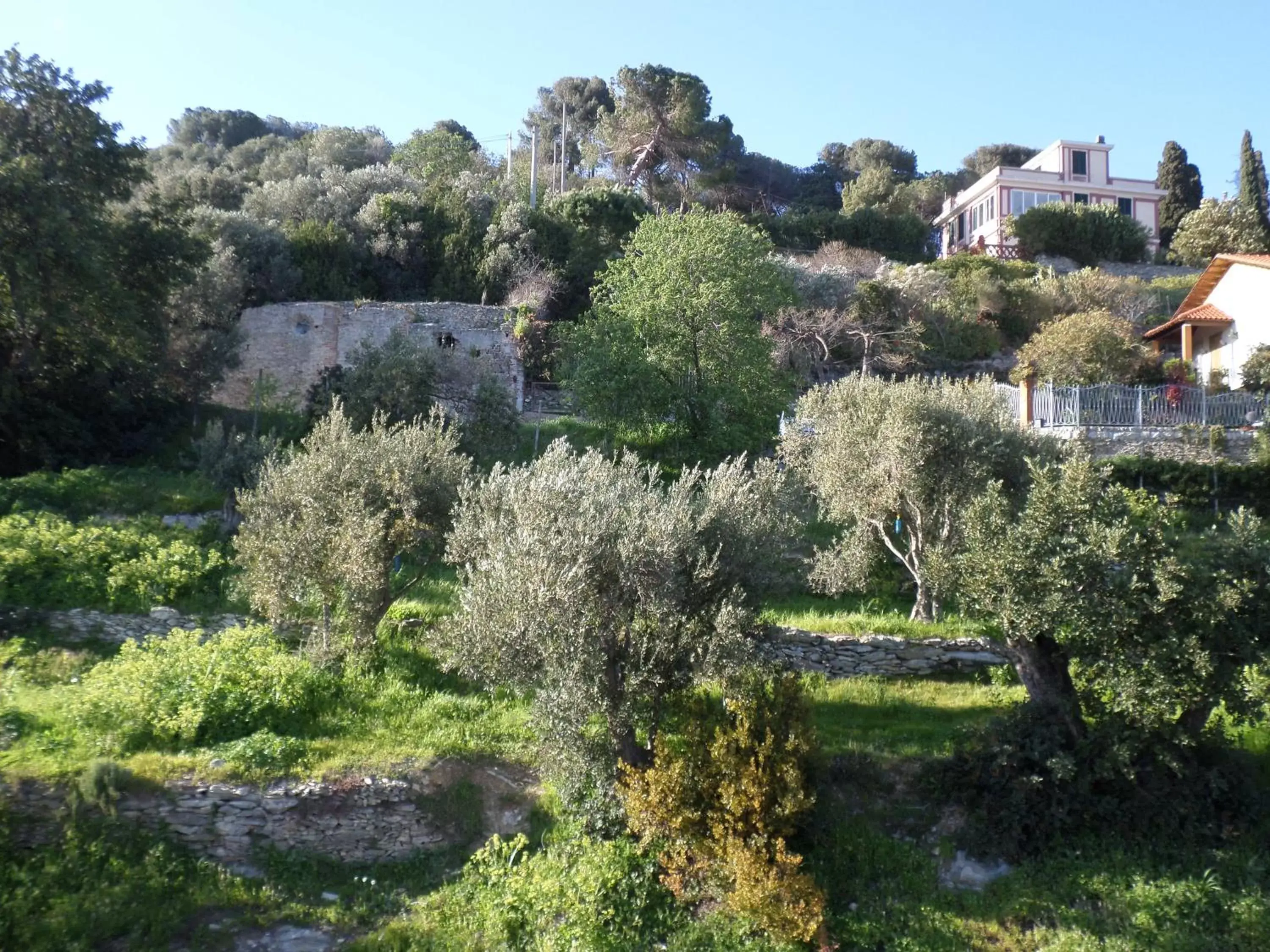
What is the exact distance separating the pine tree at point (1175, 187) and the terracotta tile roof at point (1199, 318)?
937 inches

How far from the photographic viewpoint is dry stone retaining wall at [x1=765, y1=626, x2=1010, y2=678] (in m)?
14.8

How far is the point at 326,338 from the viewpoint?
2873cm

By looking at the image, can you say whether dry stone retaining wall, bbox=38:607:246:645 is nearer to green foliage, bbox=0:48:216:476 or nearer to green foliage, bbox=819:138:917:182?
green foliage, bbox=0:48:216:476

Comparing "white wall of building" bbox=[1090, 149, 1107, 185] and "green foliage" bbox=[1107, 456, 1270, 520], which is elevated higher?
"white wall of building" bbox=[1090, 149, 1107, 185]

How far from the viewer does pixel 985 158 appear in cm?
6731

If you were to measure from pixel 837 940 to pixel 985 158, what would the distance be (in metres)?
66.3

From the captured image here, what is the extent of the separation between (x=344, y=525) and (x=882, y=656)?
803 centimetres

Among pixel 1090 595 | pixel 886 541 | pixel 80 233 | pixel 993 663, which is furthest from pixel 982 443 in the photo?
pixel 80 233

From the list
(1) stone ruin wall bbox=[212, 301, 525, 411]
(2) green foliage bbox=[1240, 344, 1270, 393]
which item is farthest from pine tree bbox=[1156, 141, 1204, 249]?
(1) stone ruin wall bbox=[212, 301, 525, 411]

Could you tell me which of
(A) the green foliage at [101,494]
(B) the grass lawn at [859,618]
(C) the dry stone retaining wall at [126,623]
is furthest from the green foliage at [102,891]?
(A) the green foliage at [101,494]

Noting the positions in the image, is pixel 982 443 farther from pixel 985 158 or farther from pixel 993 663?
pixel 985 158

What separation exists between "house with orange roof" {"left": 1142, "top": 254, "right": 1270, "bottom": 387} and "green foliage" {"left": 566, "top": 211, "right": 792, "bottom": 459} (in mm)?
13276

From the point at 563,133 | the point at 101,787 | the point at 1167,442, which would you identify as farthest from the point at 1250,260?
the point at 563,133

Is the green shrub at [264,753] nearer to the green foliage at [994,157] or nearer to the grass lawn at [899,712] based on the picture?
the grass lawn at [899,712]
